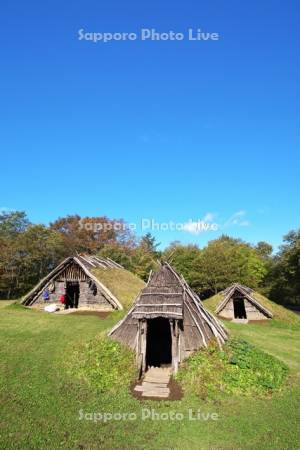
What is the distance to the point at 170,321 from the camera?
46.0ft

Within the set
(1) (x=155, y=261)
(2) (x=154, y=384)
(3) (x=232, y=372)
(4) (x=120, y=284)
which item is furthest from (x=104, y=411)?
(1) (x=155, y=261)

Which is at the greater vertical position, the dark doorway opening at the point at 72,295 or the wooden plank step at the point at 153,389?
the dark doorway opening at the point at 72,295

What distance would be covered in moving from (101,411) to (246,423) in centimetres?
471

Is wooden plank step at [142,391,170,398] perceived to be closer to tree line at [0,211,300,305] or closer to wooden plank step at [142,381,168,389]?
wooden plank step at [142,381,168,389]

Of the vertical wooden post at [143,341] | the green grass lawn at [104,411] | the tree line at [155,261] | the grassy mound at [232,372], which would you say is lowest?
the green grass lawn at [104,411]

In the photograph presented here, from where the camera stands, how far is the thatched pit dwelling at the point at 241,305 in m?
29.6

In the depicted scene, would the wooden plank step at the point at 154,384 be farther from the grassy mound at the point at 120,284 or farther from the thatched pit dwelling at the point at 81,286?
the thatched pit dwelling at the point at 81,286

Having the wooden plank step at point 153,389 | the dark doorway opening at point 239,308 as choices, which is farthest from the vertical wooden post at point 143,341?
the dark doorway opening at point 239,308

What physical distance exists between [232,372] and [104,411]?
17.6ft

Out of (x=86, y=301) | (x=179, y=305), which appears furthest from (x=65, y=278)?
(x=179, y=305)

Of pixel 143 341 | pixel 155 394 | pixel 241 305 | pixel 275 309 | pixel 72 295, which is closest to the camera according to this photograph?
pixel 155 394

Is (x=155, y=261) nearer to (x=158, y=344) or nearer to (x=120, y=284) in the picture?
(x=120, y=284)

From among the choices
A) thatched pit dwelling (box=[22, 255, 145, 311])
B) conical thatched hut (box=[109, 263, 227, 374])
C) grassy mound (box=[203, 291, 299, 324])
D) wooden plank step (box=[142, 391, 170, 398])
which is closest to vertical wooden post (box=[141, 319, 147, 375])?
conical thatched hut (box=[109, 263, 227, 374])

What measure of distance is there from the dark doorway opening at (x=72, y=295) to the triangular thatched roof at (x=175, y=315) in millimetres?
14630
